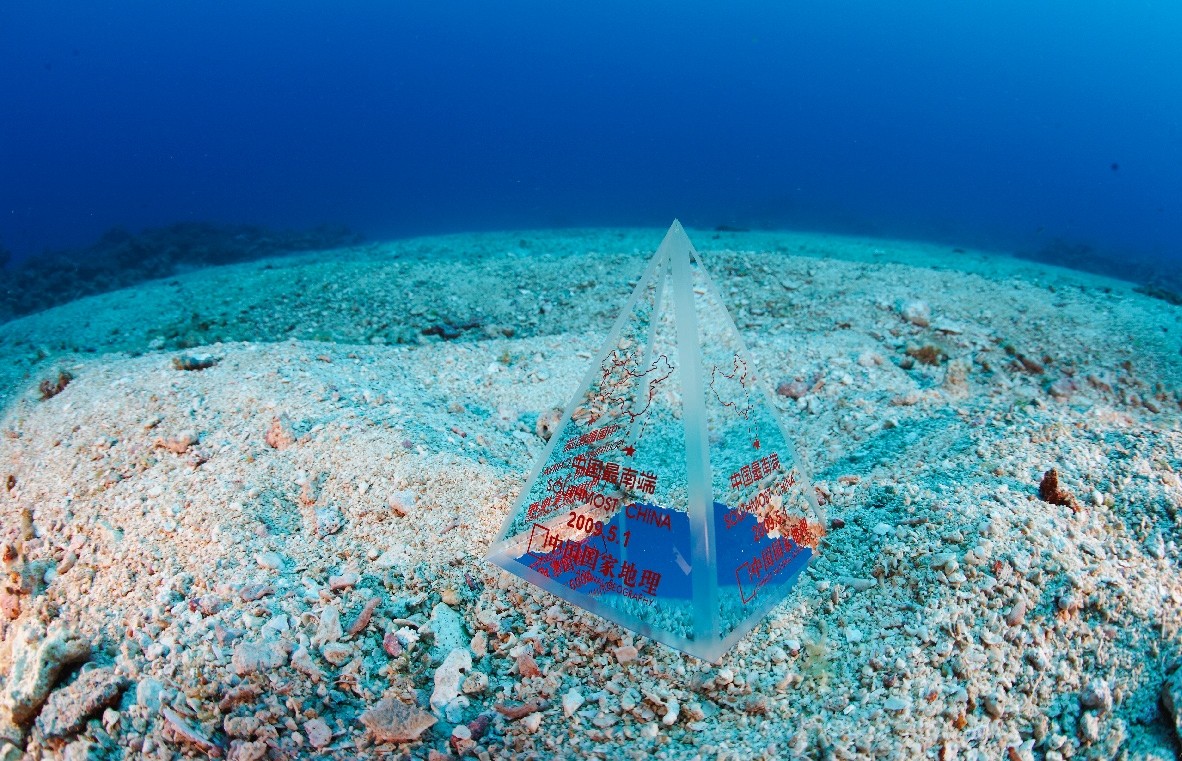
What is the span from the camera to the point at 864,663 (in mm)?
2109

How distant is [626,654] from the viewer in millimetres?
2145

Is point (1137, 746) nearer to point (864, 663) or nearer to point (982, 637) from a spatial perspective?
point (982, 637)

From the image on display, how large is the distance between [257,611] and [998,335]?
5315mm

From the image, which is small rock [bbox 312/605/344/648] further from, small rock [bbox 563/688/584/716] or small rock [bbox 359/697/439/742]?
small rock [bbox 563/688/584/716]

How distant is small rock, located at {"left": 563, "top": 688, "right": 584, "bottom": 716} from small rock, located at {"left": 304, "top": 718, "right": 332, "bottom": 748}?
649 millimetres

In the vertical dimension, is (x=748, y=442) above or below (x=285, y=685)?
above

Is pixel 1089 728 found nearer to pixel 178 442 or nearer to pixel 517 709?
pixel 517 709

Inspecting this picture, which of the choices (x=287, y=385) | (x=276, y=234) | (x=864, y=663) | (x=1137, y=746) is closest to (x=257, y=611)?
(x=287, y=385)

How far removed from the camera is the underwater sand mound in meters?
1.93

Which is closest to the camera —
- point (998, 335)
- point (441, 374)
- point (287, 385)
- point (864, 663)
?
point (864, 663)

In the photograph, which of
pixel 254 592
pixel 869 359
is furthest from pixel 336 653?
pixel 869 359

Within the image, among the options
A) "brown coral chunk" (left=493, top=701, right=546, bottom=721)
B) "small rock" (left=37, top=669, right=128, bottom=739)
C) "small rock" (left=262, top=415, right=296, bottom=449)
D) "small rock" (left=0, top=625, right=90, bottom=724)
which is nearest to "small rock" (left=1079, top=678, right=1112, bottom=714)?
"brown coral chunk" (left=493, top=701, right=546, bottom=721)

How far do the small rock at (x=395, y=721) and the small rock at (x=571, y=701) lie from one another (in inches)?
14.7

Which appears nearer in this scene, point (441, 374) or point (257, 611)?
point (257, 611)
